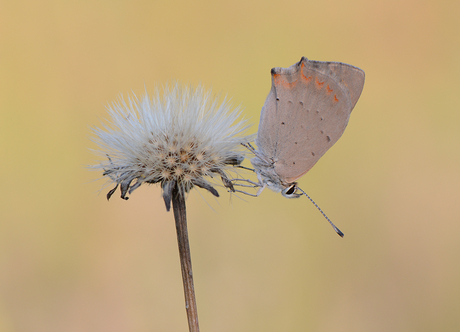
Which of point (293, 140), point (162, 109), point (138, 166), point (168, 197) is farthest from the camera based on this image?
point (293, 140)

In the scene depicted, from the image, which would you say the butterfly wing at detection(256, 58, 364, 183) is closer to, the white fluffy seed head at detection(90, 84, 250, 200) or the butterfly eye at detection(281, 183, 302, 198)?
the butterfly eye at detection(281, 183, 302, 198)

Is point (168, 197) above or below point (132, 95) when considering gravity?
below

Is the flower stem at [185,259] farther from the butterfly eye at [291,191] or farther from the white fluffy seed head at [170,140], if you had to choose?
the butterfly eye at [291,191]

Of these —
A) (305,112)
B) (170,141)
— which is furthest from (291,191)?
(170,141)

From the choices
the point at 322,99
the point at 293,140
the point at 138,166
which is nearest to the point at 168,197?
the point at 138,166

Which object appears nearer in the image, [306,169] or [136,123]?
[136,123]

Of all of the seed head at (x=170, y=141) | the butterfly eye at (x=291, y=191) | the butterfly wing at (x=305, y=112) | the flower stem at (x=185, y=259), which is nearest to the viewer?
the flower stem at (x=185, y=259)

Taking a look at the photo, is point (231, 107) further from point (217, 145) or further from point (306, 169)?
point (306, 169)

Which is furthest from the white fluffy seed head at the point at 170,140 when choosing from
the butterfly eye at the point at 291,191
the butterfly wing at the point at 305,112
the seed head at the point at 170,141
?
the butterfly eye at the point at 291,191

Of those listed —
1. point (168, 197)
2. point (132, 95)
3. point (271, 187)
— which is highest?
point (132, 95)

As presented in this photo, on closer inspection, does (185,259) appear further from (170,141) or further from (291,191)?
(291,191)
